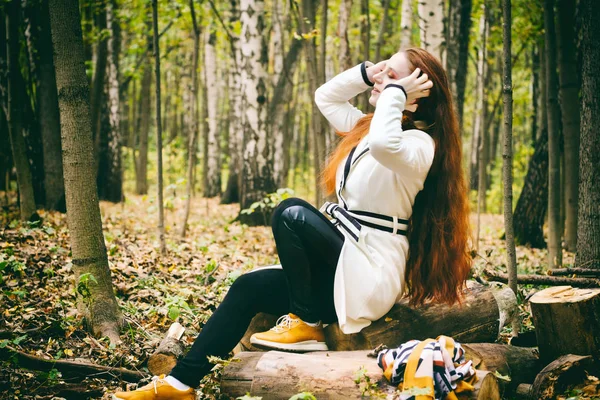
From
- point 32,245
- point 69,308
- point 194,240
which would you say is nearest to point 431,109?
point 69,308

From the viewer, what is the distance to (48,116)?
8125mm

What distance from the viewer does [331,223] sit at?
3.15 meters

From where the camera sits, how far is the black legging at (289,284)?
2984 mm

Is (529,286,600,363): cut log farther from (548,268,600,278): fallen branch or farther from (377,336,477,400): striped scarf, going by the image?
(548,268,600,278): fallen branch

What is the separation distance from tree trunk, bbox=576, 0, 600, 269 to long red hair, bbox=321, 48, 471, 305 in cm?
191

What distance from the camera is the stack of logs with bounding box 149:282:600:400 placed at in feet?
8.67

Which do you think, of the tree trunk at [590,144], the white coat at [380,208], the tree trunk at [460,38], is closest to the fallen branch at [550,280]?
the tree trunk at [590,144]

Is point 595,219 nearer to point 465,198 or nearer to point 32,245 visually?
point 465,198

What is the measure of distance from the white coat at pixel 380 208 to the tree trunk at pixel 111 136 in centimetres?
976

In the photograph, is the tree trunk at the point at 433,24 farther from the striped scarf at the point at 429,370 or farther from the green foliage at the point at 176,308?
the striped scarf at the point at 429,370

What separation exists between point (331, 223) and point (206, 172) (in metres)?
12.7

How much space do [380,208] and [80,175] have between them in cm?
201

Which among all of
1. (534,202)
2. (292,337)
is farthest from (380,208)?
(534,202)

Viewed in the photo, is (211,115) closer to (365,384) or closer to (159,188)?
(159,188)
